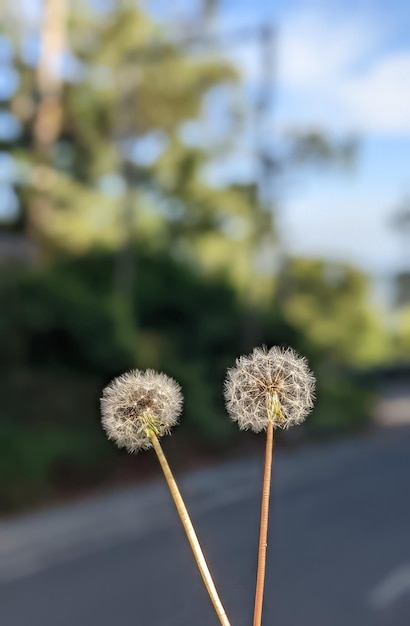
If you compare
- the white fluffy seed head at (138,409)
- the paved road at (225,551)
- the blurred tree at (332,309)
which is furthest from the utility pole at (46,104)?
the white fluffy seed head at (138,409)

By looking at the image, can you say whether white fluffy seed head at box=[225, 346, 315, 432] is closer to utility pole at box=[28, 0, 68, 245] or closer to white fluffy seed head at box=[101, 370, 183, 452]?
white fluffy seed head at box=[101, 370, 183, 452]

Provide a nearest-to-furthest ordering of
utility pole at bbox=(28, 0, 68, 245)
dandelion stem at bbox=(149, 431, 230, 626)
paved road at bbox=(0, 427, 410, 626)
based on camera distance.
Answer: dandelion stem at bbox=(149, 431, 230, 626), paved road at bbox=(0, 427, 410, 626), utility pole at bbox=(28, 0, 68, 245)

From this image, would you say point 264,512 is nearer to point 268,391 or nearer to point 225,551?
point 268,391

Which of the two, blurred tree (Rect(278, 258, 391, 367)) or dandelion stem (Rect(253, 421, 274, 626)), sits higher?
blurred tree (Rect(278, 258, 391, 367))

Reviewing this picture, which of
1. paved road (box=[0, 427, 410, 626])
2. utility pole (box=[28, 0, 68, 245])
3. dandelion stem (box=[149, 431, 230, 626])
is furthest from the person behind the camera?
utility pole (box=[28, 0, 68, 245])

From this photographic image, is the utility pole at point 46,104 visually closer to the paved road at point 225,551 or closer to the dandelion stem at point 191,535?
the paved road at point 225,551

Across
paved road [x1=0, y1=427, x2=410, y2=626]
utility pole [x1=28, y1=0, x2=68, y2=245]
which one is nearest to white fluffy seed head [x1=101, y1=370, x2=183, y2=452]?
paved road [x1=0, y1=427, x2=410, y2=626]

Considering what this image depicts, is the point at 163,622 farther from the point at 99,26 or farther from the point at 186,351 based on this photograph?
the point at 99,26
